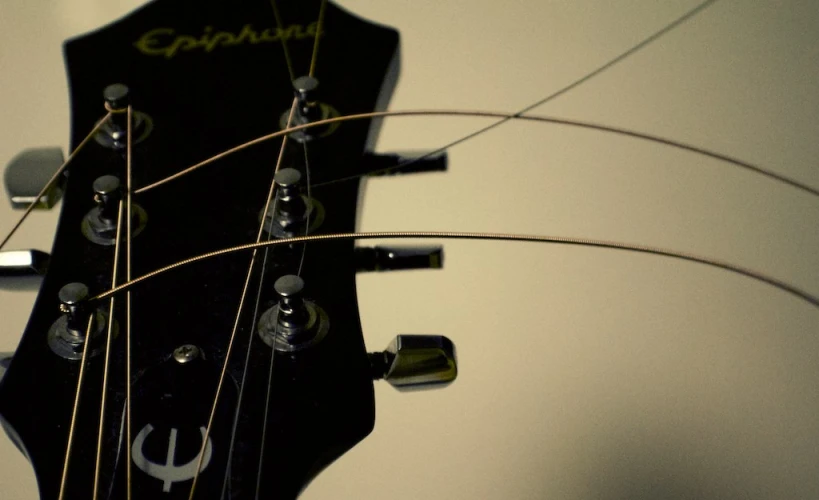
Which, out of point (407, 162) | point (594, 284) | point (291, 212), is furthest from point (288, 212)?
point (594, 284)

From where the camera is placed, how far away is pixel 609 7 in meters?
1.09

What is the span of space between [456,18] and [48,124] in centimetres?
50

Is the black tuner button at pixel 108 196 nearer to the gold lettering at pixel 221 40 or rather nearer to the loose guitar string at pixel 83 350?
the loose guitar string at pixel 83 350

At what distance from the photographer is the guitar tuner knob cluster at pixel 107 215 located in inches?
22.1

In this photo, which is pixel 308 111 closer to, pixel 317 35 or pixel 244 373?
pixel 317 35

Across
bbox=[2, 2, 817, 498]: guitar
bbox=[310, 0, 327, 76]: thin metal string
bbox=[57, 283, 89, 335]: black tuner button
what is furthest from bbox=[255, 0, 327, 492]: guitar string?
bbox=[2, 2, 817, 498]: guitar

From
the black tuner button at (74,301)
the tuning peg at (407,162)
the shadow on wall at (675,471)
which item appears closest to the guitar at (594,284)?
the shadow on wall at (675,471)

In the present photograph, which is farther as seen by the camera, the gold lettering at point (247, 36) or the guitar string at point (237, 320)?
the gold lettering at point (247, 36)

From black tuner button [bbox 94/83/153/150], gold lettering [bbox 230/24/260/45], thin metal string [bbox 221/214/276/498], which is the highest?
gold lettering [bbox 230/24/260/45]

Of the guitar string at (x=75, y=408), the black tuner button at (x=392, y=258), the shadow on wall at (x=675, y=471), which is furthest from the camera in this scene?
the shadow on wall at (x=675, y=471)

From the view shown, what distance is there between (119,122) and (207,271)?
0.14 meters

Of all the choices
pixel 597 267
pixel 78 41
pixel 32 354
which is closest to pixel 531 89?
pixel 597 267

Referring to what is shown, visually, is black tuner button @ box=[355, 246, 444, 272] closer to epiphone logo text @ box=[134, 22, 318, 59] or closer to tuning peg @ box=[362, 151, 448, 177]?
tuning peg @ box=[362, 151, 448, 177]

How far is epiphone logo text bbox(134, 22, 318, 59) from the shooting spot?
2.26 feet
